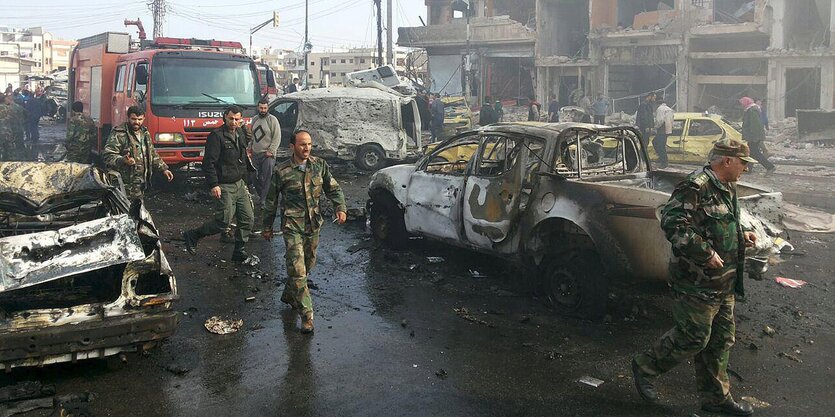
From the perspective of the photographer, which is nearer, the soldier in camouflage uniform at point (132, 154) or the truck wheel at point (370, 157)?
the soldier in camouflage uniform at point (132, 154)

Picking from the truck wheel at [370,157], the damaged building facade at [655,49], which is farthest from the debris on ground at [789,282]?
the damaged building facade at [655,49]

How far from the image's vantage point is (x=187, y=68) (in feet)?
41.6

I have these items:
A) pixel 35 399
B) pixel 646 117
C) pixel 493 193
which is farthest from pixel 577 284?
pixel 646 117

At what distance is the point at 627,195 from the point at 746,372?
1559 mm

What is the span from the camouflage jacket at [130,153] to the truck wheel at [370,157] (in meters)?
8.18

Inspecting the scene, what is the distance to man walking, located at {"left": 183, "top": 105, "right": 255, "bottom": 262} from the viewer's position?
306 inches

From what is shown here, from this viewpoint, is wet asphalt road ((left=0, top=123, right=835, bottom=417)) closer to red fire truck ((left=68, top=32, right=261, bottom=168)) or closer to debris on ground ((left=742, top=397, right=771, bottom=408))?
debris on ground ((left=742, top=397, right=771, bottom=408))

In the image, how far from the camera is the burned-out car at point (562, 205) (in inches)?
221

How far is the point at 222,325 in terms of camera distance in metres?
5.80

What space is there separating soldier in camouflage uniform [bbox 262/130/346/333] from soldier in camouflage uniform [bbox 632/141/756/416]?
2854 millimetres

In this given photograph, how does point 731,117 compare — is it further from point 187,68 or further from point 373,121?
point 187,68

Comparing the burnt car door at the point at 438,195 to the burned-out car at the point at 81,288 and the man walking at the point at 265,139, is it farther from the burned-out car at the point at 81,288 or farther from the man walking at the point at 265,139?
the man walking at the point at 265,139

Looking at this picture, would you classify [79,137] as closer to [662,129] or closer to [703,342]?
[703,342]

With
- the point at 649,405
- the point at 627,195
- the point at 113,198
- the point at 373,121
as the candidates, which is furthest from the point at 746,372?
the point at 373,121
